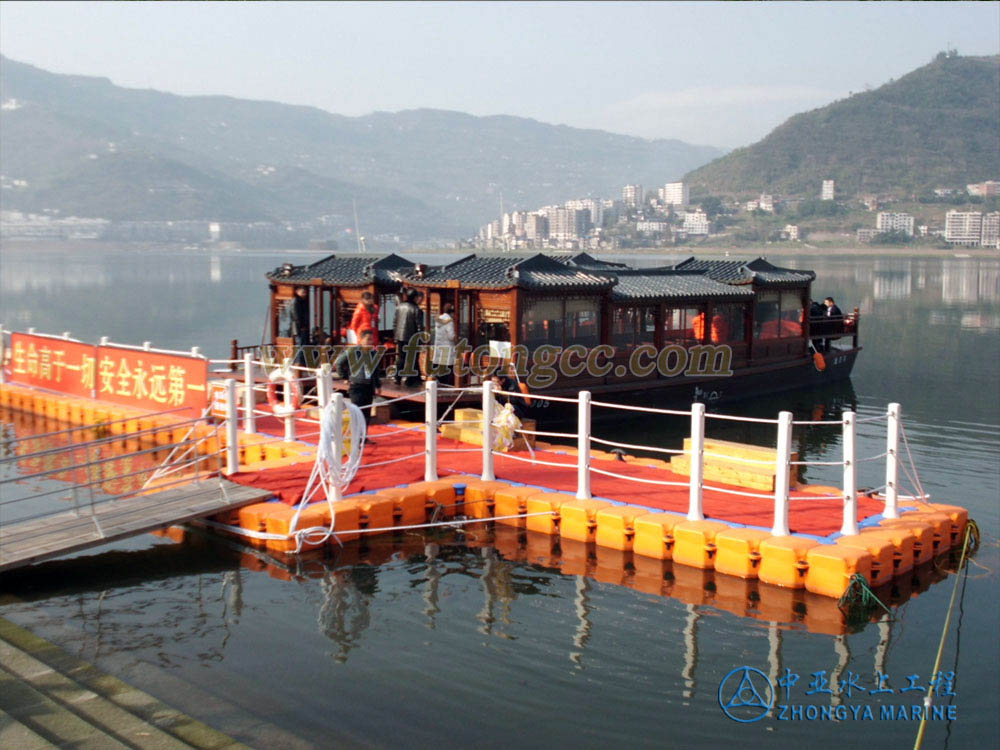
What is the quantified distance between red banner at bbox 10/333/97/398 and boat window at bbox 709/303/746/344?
45.5ft

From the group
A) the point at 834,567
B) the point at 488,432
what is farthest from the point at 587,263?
the point at 834,567

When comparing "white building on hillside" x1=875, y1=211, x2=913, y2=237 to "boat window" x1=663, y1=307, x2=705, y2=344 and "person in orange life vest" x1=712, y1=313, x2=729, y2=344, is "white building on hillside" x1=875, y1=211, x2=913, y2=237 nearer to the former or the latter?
"person in orange life vest" x1=712, y1=313, x2=729, y2=344

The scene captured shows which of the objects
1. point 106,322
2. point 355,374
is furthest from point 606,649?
point 106,322

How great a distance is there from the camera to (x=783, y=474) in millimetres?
10469

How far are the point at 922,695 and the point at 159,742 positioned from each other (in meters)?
6.15

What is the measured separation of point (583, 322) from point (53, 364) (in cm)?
1080

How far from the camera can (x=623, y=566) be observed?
441 inches

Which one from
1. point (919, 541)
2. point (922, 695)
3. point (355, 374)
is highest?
point (355, 374)

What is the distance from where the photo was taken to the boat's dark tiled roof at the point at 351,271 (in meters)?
20.8

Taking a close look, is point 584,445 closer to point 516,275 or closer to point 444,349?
point 444,349

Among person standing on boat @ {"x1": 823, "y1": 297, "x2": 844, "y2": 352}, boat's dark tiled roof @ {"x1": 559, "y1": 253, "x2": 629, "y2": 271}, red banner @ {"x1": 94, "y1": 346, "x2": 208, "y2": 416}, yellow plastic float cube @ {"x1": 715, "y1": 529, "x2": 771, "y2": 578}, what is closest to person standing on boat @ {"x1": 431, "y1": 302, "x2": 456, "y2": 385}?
red banner @ {"x1": 94, "y1": 346, "x2": 208, "y2": 416}

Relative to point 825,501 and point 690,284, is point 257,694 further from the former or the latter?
point 690,284

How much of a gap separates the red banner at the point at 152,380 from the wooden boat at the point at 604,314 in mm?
3082
